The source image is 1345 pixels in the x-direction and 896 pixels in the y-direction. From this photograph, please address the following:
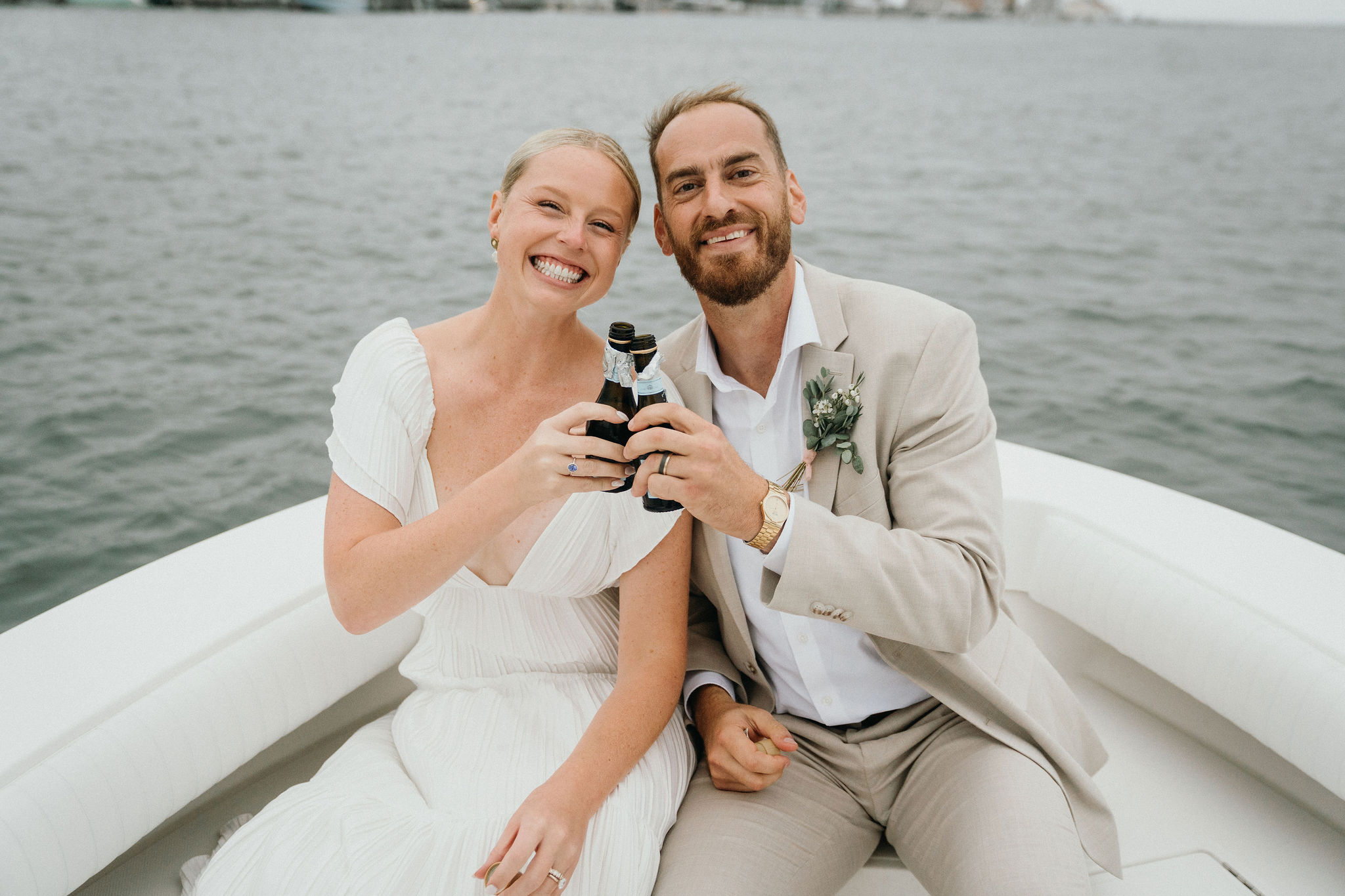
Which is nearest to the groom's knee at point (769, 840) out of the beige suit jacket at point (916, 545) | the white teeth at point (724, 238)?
the beige suit jacket at point (916, 545)

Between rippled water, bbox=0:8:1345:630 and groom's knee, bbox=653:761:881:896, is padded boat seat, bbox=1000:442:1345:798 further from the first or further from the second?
rippled water, bbox=0:8:1345:630

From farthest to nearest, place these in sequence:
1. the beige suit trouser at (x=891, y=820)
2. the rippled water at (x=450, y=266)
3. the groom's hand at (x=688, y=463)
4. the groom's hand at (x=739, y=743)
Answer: the rippled water at (x=450, y=266)
the groom's hand at (x=739, y=743)
the beige suit trouser at (x=891, y=820)
the groom's hand at (x=688, y=463)

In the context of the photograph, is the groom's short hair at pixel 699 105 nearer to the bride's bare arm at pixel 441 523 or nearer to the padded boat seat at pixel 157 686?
the bride's bare arm at pixel 441 523

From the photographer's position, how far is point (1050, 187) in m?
19.0

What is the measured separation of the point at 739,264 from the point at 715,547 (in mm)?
733

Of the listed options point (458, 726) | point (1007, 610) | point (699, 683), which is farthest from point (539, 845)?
point (1007, 610)

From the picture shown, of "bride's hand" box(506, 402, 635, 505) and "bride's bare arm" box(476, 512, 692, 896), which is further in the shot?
"bride's bare arm" box(476, 512, 692, 896)

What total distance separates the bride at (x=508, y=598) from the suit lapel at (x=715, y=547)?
0.25 feet

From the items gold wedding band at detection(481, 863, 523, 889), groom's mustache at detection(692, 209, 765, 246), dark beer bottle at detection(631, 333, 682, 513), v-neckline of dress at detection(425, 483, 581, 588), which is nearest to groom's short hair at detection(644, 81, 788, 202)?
groom's mustache at detection(692, 209, 765, 246)

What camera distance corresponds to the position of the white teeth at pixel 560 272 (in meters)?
2.21

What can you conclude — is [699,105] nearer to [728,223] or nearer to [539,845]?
[728,223]

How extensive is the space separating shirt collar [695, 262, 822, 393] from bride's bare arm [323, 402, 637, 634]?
2.08 ft

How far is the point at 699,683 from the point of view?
8.07ft

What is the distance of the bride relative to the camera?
6.29 feet
